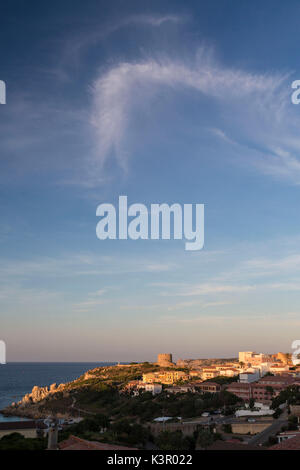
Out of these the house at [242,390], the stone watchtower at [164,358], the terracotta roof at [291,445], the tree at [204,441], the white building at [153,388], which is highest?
the terracotta roof at [291,445]

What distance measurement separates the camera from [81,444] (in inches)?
755

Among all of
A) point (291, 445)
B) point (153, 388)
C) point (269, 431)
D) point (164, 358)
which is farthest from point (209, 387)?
point (164, 358)

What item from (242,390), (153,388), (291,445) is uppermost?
(291,445)

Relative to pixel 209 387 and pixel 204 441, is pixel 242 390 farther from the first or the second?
pixel 204 441

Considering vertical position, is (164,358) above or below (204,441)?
below

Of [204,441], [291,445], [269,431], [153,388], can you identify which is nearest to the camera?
[291,445]

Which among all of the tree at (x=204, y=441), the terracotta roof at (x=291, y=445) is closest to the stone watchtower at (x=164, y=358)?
the tree at (x=204, y=441)

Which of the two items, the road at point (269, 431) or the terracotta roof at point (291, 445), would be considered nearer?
the terracotta roof at point (291, 445)

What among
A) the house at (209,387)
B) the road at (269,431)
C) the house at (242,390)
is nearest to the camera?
the road at (269,431)

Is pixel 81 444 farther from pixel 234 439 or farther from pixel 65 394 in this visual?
pixel 65 394

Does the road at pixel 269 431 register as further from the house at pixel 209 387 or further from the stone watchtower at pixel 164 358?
the stone watchtower at pixel 164 358

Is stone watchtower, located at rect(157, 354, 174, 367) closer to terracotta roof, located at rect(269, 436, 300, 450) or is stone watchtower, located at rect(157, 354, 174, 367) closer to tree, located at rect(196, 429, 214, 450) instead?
tree, located at rect(196, 429, 214, 450)

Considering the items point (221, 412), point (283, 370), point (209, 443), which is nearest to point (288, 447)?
point (209, 443)
